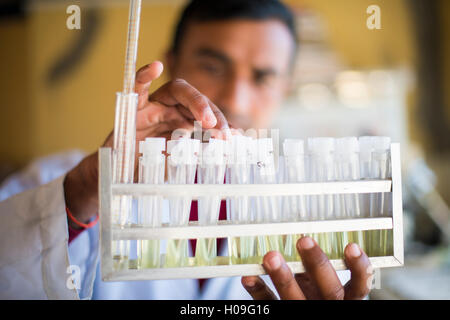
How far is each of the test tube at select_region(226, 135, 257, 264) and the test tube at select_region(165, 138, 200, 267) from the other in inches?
1.7

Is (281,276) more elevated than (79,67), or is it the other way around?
(79,67)

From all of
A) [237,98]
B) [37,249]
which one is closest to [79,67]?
[237,98]

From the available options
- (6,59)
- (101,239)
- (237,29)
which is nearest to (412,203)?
(237,29)

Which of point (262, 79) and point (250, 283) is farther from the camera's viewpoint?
point (262, 79)

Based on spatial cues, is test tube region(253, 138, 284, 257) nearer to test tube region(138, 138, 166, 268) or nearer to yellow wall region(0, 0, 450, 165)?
test tube region(138, 138, 166, 268)

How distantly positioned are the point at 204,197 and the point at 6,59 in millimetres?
2388

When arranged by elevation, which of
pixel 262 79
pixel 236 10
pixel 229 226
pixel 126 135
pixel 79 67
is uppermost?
pixel 79 67

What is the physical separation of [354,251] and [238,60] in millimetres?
502

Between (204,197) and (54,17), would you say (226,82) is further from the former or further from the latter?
(54,17)

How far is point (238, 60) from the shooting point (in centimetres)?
79

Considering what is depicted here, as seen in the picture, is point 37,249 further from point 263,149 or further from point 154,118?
point 263,149

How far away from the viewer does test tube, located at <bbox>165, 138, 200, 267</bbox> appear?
1.37 ft

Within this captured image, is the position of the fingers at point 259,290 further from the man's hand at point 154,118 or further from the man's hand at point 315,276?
the man's hand at point 154,118

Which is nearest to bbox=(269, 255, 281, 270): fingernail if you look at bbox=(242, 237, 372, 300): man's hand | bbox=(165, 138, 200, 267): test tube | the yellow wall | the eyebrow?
bbox=(242, 237, 372, 300): man's hand
